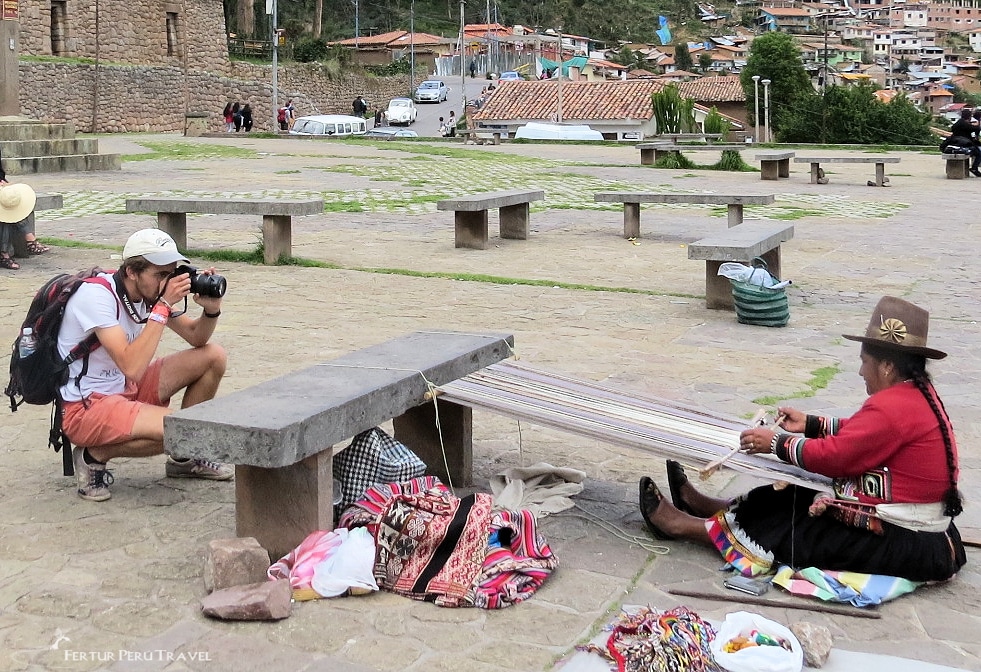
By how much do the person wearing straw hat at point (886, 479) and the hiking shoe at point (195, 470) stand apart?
2042 mm

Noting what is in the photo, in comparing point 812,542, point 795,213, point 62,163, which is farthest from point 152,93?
point 812,542

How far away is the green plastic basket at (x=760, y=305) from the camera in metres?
7.79

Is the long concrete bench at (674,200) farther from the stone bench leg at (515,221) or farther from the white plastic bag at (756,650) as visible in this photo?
the white plastic bag at (756,650)

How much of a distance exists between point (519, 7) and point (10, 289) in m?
115

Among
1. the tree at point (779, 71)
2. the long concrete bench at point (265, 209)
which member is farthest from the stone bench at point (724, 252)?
the tree at point (779, 71)

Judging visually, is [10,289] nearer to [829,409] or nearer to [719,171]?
[829,409]

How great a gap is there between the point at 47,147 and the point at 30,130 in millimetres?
427

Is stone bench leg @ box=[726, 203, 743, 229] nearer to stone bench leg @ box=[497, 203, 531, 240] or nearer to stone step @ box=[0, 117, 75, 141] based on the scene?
stone bench leg @ box=[497, 203, 531, 240]

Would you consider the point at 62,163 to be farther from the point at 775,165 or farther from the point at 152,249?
the point at 152,249

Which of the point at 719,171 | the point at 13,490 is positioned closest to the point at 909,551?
the point at 13,490

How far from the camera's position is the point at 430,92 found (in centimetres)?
6556

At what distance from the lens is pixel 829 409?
566cm

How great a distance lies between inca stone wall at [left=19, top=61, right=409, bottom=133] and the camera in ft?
122

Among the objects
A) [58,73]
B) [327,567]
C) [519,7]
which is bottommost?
[327,567]
